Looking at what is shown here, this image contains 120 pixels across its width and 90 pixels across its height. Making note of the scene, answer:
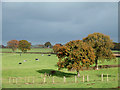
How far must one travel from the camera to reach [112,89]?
2700cm

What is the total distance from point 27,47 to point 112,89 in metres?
161

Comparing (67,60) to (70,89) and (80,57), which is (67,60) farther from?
(70,89)

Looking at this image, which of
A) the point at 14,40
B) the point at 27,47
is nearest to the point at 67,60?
the point at 27,47

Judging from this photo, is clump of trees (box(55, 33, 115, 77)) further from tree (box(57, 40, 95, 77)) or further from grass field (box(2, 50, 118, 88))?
grass field (box(2, 50, 118, 88))

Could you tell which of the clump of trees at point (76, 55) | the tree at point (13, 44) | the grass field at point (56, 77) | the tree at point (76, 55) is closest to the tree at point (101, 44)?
the grass field at point (56, 77)

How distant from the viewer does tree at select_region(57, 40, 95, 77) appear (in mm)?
53125

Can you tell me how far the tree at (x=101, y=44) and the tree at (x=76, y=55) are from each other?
16.4 m

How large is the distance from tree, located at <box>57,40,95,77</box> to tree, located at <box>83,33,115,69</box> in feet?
53.8

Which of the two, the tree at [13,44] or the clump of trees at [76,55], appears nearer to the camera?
the clump of trees at [76,55]

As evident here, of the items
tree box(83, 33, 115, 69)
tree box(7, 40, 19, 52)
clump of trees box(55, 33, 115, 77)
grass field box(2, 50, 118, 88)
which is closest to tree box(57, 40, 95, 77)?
clump of trees box(55, 33, 115, 77)

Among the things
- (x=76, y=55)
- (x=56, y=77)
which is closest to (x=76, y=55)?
(x=76, y=55)

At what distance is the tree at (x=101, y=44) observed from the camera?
234 feet

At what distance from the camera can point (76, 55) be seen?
53.1 m

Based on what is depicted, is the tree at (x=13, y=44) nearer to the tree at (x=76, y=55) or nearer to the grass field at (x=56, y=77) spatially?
the grass field at (x=56, y=77)
